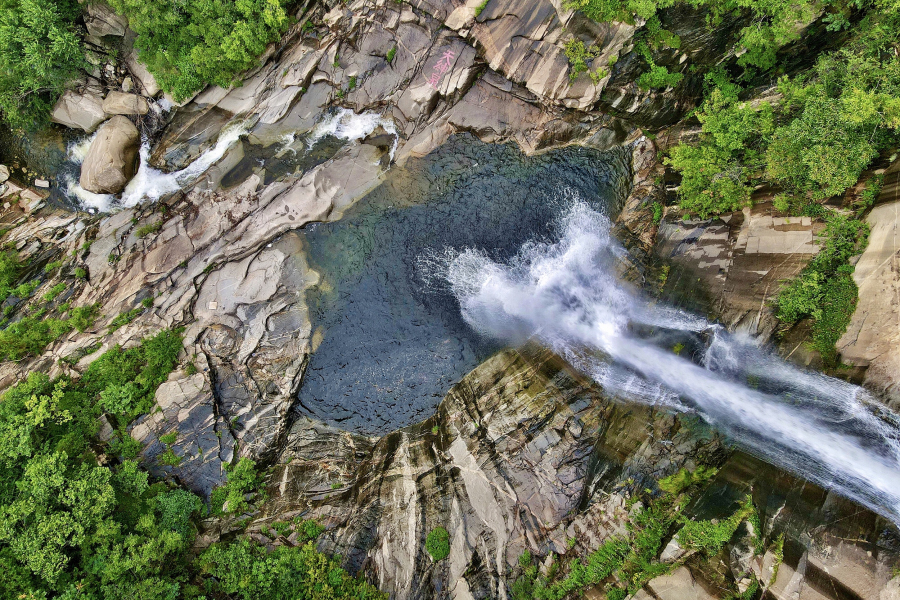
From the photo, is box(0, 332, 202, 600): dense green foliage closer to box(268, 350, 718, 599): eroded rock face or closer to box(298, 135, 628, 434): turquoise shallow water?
Result: box(268, 350, 718, 599): eroded rock face

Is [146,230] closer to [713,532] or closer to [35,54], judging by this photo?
[35,54]

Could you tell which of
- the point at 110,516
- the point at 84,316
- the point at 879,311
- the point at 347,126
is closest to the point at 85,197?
the point at 84,316

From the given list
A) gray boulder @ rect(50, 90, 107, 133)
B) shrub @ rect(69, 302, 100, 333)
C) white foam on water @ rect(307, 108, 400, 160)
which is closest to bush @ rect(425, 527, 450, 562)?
shrub @ rect(69, 302, 100, 333)

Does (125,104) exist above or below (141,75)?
below

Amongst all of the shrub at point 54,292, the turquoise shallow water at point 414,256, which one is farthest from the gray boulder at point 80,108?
the turquoise shallow water at point 414,256

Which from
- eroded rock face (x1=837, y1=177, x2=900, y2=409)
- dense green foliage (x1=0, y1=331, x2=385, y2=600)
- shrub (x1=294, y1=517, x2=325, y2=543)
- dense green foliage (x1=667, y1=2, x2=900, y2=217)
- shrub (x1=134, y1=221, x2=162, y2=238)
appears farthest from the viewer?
shrub (x1=134, y1=221, x2=162, y2=238)

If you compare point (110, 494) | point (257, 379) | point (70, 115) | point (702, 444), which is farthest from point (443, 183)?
point (70, 115)

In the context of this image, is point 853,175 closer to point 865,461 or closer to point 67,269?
point 865,461
